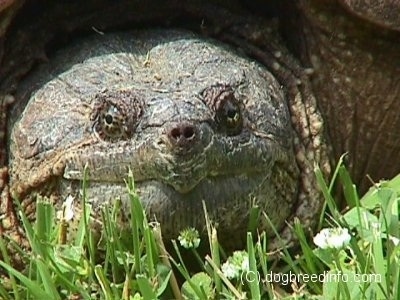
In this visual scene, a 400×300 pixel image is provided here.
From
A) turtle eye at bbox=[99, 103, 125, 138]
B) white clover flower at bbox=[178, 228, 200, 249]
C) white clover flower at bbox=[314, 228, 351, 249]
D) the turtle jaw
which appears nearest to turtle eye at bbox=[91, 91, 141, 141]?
turtle eye at bbox=[99, 103, 125, 138]

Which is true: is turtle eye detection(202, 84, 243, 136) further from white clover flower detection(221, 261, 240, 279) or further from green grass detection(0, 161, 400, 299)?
white clover flower detection(221, 261, 240, 279)

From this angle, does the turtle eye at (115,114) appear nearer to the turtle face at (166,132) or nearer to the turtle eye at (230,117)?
the turtle face at (166,132)

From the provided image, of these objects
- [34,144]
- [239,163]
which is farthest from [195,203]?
[34,144]

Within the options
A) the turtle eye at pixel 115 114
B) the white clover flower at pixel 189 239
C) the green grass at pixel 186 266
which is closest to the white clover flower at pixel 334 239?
the green grass at pixel 186 266

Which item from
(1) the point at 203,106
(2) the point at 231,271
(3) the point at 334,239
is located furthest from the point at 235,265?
(1) the point at 203,106

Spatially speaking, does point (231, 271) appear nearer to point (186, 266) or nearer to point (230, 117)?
point (186, 266)

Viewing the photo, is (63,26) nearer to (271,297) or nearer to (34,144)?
(34,144)
